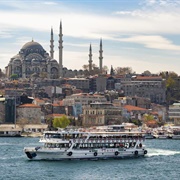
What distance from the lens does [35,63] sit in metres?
140

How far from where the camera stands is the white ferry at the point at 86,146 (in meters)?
48.5

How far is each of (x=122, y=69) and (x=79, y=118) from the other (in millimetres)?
54000

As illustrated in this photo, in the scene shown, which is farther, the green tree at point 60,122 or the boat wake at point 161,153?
the green tree at point 60,122

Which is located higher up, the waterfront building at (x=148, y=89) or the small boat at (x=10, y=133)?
the waterfront building at (x=148, y=89)

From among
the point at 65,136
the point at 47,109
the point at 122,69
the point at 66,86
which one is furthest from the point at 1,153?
the point at 122,69

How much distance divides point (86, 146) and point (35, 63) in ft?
300

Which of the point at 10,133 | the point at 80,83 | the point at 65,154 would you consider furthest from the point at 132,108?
the point at 65,154

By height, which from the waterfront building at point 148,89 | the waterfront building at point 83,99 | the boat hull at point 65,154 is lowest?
the boat hull at point 65,154

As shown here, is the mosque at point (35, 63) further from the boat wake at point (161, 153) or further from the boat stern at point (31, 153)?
the boat stern at point (31, 153)

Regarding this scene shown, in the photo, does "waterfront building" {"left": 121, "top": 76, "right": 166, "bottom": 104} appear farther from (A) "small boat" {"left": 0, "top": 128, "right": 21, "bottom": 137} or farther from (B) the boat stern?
(B) the boat stern

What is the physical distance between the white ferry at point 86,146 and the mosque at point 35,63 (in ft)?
275

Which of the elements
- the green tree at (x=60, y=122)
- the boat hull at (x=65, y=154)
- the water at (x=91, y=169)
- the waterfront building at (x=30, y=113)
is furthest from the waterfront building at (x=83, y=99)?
the boat hull at (x=65, y=154)

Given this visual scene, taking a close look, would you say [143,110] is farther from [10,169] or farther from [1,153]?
[10,169]

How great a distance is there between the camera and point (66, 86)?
124m
